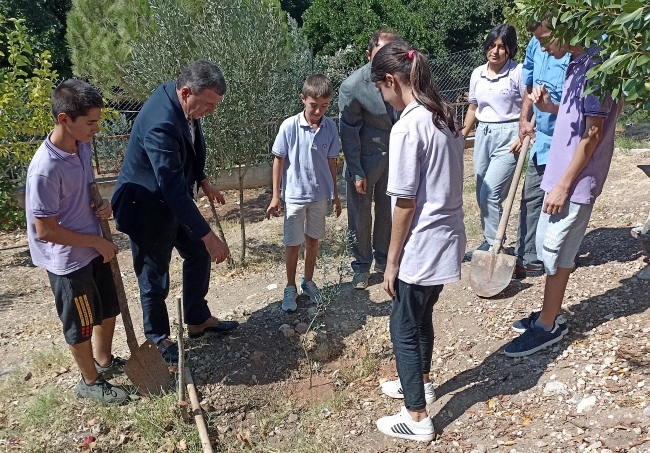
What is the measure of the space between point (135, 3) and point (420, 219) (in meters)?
10.7

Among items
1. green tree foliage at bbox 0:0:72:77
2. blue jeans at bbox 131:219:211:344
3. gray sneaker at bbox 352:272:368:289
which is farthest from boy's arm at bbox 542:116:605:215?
green tree foliage at bbox 0:0:72:77

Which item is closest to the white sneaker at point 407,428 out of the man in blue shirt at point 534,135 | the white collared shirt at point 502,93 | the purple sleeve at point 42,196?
the man in blue shirt at point 534,135

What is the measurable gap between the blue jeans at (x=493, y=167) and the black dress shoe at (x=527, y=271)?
0.35m

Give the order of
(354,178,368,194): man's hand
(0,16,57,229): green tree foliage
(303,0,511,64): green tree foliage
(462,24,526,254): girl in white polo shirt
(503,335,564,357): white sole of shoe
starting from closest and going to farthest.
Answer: (503,335,564,357): white sole of shoe < (354,178,368,194): man's hand < (462,24,526,254): girl in white polo shirt < (0,16,57,229): green tree foliage < (303,0,511,64): green tree foliage

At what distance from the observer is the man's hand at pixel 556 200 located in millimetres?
3240

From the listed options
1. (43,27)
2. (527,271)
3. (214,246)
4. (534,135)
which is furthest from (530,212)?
(43,27)

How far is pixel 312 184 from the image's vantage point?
432 cm

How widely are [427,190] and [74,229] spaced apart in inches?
74.7

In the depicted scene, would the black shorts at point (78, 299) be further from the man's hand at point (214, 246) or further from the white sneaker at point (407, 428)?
the white sneaker at point (407, 428)

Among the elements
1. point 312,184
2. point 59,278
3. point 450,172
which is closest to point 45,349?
point 59,278

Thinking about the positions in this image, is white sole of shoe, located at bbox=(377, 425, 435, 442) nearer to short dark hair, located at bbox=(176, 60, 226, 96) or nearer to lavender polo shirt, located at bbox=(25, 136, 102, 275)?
lavender polo shirt, located at bbox=(25, 136, 102, 275)

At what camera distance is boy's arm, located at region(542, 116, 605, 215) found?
3.08 meters

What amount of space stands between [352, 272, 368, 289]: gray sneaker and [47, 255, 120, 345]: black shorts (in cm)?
210

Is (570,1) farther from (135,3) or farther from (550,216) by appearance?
(135,3)
